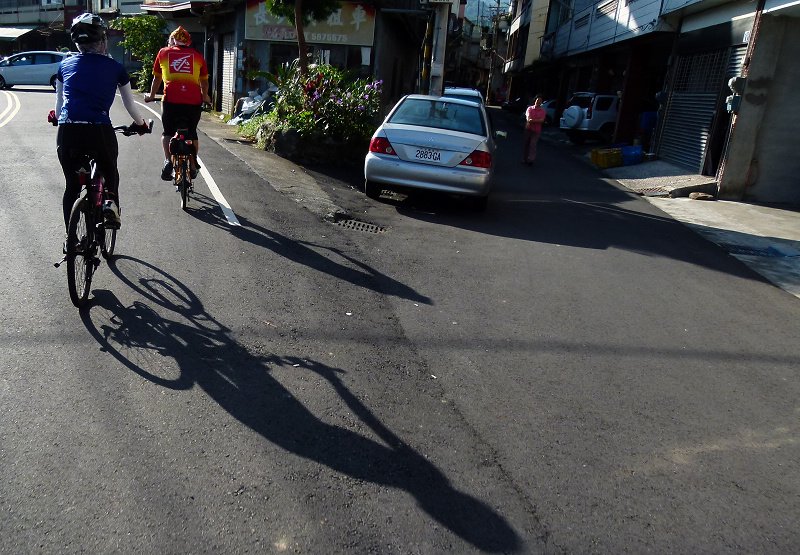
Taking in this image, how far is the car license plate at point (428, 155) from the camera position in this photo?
953cm

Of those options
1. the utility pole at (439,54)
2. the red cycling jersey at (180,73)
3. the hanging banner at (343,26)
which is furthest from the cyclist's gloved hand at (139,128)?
the hanging banner at (343,26)

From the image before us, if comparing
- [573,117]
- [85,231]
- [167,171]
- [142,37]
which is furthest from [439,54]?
[142,37]

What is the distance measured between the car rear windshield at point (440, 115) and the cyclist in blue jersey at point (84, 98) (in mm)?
5577

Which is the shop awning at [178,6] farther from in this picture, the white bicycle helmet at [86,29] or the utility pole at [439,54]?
the white bicycle helmet at [86,29]

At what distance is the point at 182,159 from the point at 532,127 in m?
11.2

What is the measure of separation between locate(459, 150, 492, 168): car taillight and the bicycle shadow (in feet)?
16.6

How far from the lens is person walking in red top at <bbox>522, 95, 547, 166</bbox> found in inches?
667

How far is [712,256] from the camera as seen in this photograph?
29.1 feet

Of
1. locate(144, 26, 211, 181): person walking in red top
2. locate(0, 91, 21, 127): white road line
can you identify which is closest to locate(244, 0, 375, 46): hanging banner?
locate(0, 91, 21, 127): white road line

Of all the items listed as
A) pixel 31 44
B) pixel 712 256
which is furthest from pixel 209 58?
pixel 31 44

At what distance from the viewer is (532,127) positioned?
1719 centimetres

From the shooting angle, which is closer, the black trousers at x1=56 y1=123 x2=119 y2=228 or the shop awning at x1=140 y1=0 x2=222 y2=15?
the black trousers at x1=56 y1=123 x2=119 y2=228

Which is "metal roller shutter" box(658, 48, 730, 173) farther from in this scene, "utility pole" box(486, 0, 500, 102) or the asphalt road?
"utility pole" box(486, 0, 500, 102)

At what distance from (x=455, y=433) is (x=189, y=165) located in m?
5.63
